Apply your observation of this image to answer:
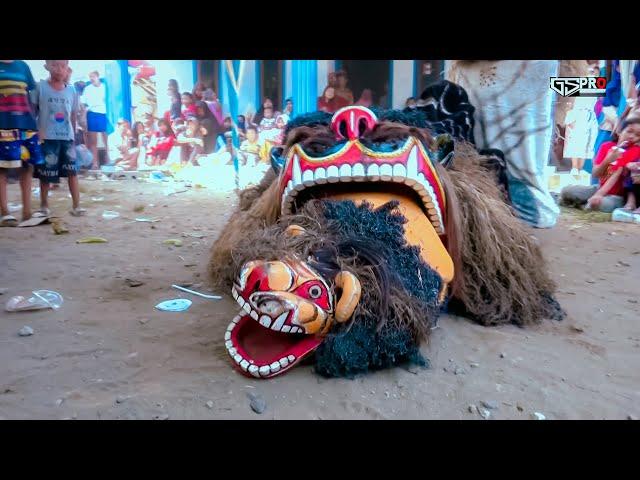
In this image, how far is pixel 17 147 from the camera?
5.36 metres

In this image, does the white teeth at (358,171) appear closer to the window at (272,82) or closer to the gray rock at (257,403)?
the gray rock at (257,403)

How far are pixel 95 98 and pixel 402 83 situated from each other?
6.86 meters

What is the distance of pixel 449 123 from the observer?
3625 mm

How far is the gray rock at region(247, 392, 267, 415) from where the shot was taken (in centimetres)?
189

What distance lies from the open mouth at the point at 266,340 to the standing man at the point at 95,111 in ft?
33.8

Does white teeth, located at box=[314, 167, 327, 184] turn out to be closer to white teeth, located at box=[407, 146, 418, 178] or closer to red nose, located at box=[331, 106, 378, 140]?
red nose, located at box=[331, 106, 378, 140]

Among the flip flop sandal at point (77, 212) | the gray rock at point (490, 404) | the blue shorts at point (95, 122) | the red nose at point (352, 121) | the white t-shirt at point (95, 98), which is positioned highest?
the white t-shirt at point (95, 98)

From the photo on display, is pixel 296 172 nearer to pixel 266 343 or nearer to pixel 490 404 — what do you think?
pixel 266 343

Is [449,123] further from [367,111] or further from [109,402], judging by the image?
[109,402]

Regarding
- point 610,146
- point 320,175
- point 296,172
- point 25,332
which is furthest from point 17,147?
point 610,146

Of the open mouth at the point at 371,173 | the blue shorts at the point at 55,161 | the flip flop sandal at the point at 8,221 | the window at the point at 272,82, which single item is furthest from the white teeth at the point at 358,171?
the window at the point at 272,82

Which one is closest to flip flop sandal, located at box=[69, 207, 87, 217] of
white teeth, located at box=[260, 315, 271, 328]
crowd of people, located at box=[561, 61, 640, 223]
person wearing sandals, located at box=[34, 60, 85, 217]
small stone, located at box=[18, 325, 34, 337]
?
person wearing sandals, located at box=[34, 60, 85, 217]

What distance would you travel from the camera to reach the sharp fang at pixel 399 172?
7.96ft

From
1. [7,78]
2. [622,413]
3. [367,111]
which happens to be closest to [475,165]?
[367,111]
